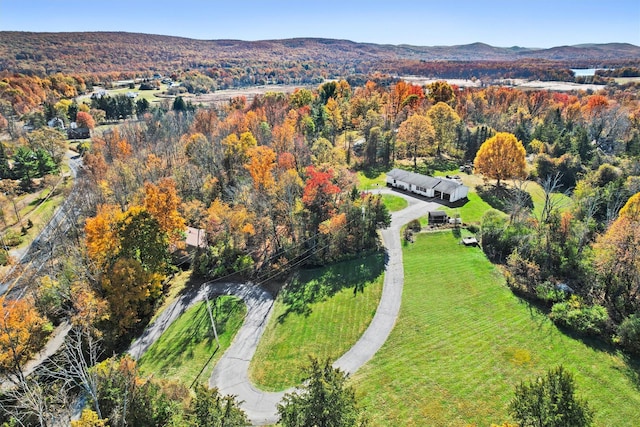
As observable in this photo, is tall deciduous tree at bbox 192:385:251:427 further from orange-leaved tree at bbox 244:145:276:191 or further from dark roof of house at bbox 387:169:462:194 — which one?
dark roof of house at bbox 387:169:462:194

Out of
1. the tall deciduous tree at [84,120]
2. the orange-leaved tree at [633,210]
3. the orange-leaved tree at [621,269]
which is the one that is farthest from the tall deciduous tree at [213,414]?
the tall deciduous tree at [84,120]

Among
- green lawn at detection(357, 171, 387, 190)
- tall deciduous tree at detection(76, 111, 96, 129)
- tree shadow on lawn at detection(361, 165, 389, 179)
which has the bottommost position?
green lawn at detection(357, 171, 387, 190)

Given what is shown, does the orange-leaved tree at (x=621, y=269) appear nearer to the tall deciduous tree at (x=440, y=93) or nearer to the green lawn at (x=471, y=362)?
the green lawn at (x=471, y=362)

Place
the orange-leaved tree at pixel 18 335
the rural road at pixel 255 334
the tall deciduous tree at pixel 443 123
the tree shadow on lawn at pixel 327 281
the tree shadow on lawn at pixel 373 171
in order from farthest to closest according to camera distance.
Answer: the tall deciduous tree at pixel 443 123, the tree shadow on lawn at pixel 373 171, the tree shadow on lawn at pixel 327 281, the orange-leaved tree at pixel 18 335, the rural road at pixel 255 334

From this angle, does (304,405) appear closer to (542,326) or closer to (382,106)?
(542,326)

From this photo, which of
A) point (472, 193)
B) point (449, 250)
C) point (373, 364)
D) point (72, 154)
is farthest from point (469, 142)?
point (72, 154)

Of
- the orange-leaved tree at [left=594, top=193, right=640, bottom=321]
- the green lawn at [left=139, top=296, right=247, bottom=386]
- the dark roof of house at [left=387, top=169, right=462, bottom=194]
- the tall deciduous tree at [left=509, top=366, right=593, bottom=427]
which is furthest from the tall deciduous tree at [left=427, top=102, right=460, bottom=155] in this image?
the tall deciduous tree at [left=509, top=366, right=593, bottom=427]
